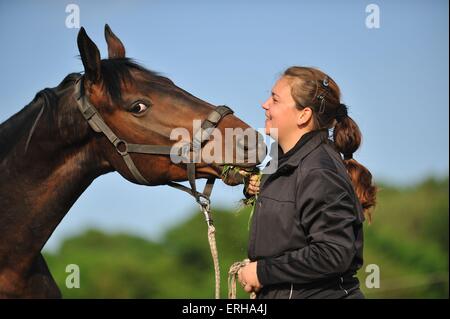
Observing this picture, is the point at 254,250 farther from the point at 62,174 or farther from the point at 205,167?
the point at 62,174

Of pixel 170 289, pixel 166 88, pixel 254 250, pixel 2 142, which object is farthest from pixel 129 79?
pixel 170 289

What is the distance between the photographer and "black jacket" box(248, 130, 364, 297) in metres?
3.21

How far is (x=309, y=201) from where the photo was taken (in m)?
3.26

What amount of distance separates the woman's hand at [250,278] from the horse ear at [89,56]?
1.66 metres

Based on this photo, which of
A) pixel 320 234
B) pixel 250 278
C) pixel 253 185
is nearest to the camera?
pixel 320 234

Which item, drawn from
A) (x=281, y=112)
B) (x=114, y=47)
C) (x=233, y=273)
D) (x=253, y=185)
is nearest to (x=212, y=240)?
(x=233, y=273)

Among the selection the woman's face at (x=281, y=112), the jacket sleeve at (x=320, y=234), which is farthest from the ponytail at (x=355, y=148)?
the jacket sleeve at (x=320, y=234)

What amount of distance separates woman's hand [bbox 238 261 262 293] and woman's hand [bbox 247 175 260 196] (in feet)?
2.01

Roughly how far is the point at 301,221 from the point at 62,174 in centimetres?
169

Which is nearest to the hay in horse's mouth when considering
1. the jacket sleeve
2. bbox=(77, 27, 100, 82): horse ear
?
the jacket sleeve

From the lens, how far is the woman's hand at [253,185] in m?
3.93

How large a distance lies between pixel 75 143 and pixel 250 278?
5.13 ft

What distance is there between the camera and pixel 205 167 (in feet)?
13.6

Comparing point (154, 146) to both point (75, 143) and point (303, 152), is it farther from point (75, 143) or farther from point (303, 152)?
point (303, 152)
